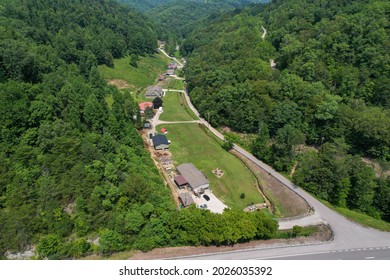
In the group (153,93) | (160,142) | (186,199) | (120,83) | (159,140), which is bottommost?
(186,199)

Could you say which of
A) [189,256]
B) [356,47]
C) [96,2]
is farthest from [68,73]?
[96,2]

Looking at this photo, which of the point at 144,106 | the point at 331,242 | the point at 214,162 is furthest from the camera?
the point at 144,106

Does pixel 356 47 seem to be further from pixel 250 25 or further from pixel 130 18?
pixel 130 18

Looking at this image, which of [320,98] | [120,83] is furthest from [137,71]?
[320,98]

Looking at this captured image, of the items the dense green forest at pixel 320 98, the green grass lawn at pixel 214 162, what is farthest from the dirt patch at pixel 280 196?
the dense green forest at pixel 320 98

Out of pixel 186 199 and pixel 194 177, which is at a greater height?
pixel 194 177

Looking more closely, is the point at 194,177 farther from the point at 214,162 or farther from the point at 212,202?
the point at 214,162

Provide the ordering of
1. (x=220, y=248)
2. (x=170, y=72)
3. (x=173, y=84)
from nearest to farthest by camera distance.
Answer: (x=220, y=248)
(x=173, y=84)
(x=170, y=72)
